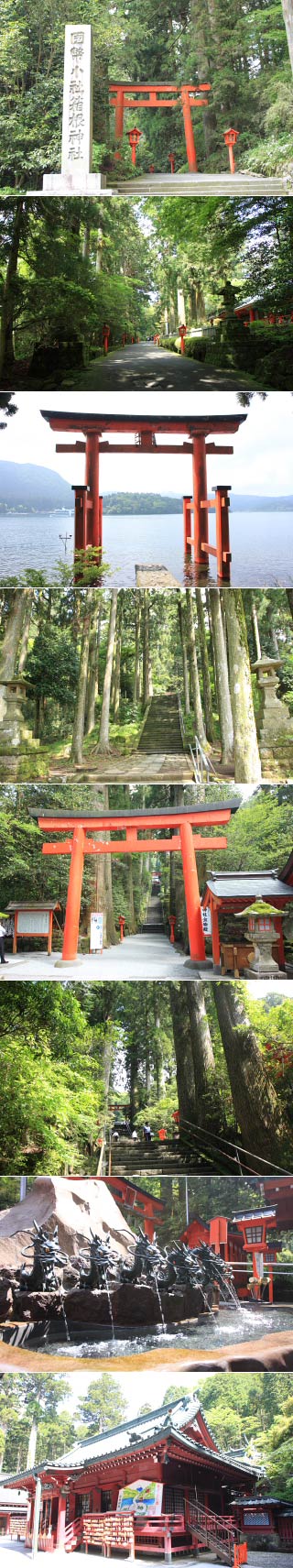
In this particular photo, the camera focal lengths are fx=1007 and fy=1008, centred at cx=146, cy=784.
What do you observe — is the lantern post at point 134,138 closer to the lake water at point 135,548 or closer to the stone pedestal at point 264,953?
the lake water at point 135,548

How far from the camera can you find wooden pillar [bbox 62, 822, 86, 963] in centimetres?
653

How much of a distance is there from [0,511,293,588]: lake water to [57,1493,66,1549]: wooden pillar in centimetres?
Result: 542

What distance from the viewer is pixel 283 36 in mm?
8242

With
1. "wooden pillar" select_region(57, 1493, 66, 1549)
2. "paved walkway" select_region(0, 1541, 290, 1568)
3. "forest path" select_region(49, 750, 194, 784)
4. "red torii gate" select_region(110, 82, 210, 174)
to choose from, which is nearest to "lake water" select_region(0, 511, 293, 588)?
"forest path" select_region(49, 750, 194, 784)

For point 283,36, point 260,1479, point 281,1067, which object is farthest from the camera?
point 283,36

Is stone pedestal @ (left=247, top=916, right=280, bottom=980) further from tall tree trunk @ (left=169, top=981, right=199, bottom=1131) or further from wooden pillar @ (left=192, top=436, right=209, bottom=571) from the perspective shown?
wooden pillar @ (left=192, top=436, right=209, bottom=571)

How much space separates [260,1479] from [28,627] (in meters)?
5.38

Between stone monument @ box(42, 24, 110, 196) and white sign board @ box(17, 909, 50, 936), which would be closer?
stone monument @ box(42, 24, 110, 196)

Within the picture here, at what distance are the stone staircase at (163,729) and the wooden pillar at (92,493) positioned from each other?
45.2 inches

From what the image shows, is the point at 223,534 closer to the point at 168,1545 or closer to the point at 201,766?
the point at 201,766

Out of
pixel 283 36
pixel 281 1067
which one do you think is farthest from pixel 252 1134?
pixel 283 36

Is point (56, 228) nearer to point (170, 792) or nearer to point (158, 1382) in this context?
point (170, 792)

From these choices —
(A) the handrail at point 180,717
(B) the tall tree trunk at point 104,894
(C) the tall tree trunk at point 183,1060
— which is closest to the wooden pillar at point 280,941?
(C) the tall tree trunk at point 183,1060

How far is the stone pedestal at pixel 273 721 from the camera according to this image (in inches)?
265
